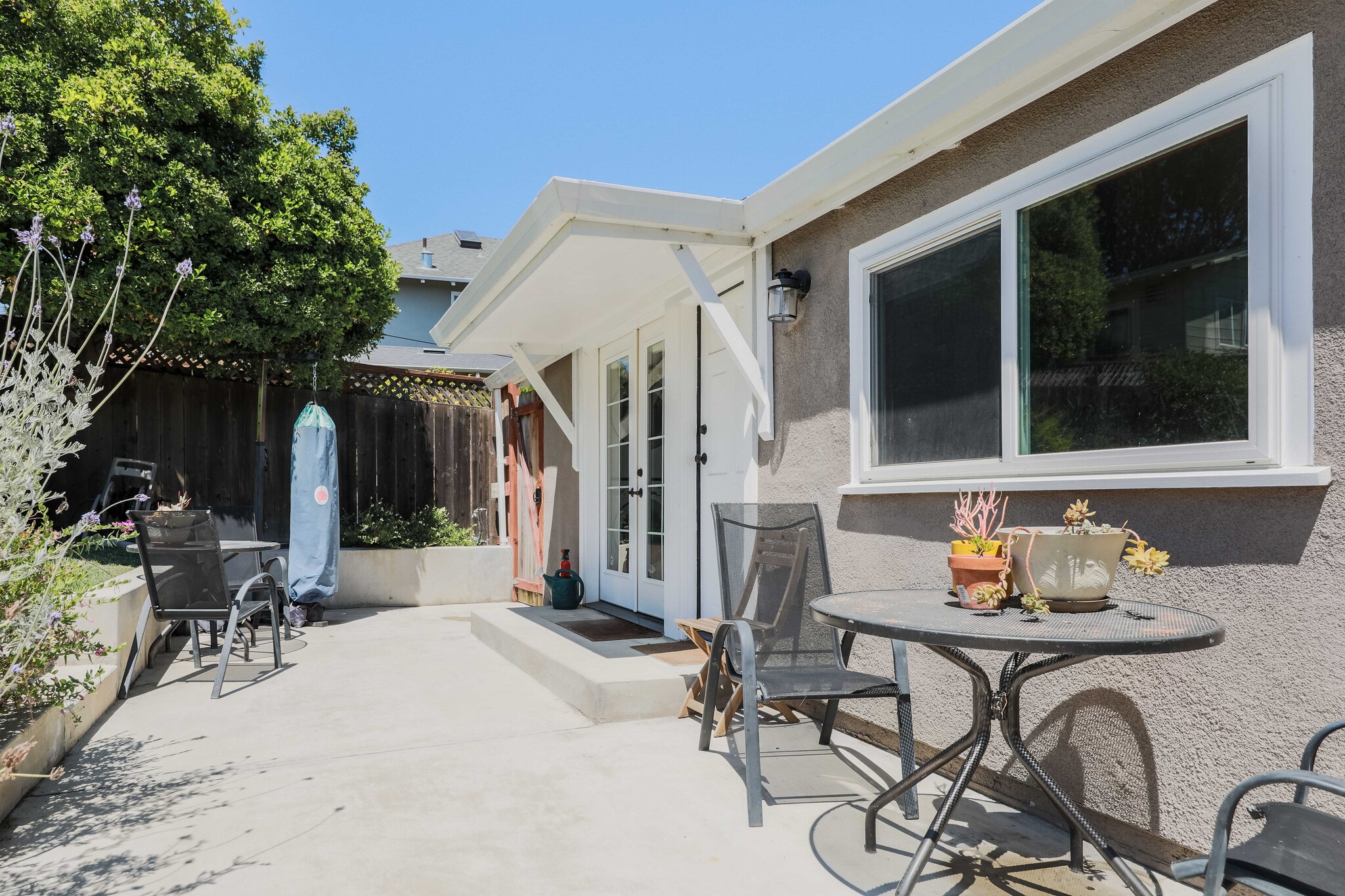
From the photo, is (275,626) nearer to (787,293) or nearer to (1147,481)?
(787,293)

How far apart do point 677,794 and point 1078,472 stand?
1708 mm

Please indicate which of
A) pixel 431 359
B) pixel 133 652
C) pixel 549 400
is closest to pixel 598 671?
pixel 133 652

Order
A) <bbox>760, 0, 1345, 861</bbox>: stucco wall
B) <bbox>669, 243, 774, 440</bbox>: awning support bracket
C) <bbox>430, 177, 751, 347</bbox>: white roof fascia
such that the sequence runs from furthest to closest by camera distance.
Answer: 1. <bbox>669, 243, 774, 440</bbox>: awning support bracket
2. <bbox>430, 177, 751, 347</bbox>: white roof fascia
3. <bbox>760, 0, 1345, 861</bbox>: stucco wall

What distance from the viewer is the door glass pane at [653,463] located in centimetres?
576

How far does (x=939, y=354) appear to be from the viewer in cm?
319

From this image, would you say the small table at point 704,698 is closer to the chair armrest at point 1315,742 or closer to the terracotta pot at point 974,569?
the terracotta pot at point 974,569

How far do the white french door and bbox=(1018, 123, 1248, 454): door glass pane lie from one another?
121 inches

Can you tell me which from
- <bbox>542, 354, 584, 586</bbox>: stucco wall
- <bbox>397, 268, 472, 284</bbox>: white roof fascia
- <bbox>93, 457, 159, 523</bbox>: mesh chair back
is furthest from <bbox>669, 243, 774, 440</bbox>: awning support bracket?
<bbox>397, 268, 472, 284</bbox>: white roof fascia

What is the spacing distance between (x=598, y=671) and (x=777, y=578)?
1.20 m

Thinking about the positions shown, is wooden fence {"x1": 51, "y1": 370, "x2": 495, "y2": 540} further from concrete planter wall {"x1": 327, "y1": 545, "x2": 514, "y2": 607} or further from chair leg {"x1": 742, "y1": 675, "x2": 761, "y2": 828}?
chair leg {"x1": 742, "y1": 675, "x2": 761, "y2": 828}

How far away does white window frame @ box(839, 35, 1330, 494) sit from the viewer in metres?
1.98

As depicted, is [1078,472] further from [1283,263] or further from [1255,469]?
[1283,263]

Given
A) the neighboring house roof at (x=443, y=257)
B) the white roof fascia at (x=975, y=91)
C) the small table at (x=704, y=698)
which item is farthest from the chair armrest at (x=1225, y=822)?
the neighboring house roof at (x=443, y=257)

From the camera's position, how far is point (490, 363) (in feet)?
52.3
